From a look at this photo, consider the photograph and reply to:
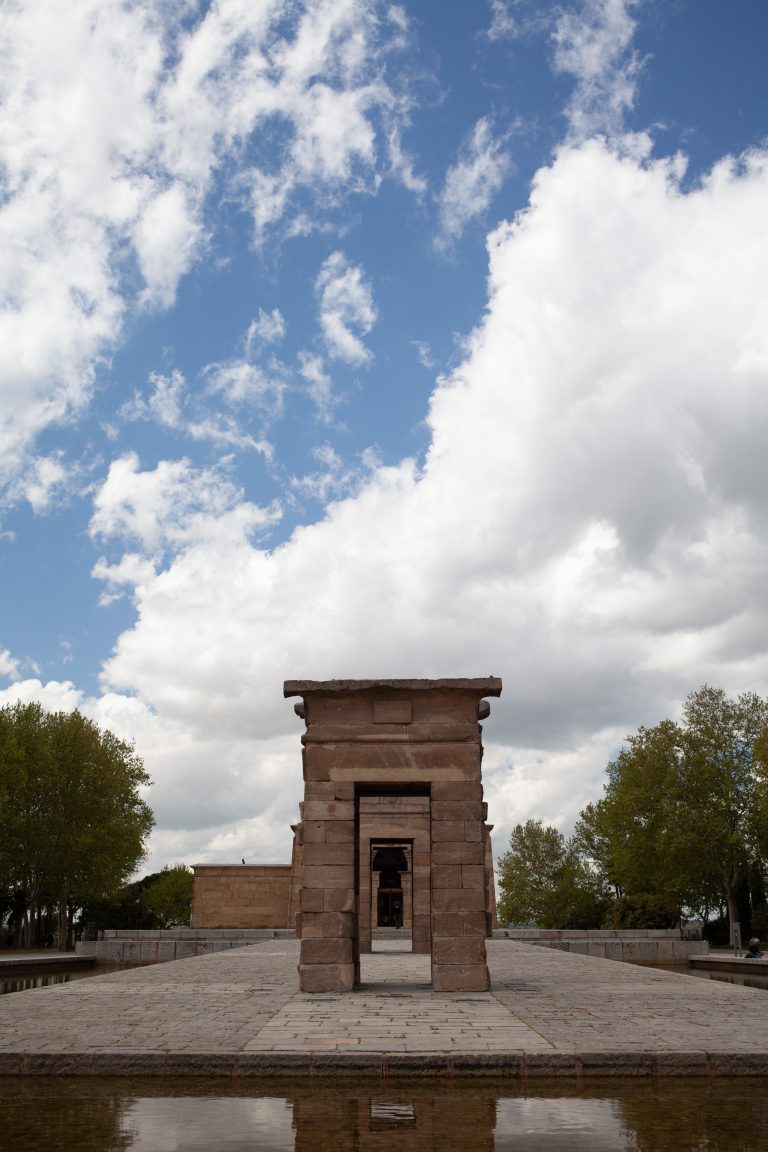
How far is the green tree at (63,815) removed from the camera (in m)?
42.2

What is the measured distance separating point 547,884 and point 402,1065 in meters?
61.6

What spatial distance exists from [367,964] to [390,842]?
22.3 feet

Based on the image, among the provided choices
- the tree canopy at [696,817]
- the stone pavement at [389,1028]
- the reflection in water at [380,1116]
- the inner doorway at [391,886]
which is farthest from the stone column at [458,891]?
the tree canopy at [696,817]

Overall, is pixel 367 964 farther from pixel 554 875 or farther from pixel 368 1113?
pixel 554 875

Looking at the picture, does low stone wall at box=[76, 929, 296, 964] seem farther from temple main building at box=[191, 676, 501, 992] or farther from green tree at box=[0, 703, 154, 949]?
temple main building at box=[191, 676, 501, 992]

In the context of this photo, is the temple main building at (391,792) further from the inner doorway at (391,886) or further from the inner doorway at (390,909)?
the inner doorway at (390,909)

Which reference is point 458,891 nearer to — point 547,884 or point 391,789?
point 391,789

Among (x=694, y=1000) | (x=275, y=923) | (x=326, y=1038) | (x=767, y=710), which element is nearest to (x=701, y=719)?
(x=767, y=710)

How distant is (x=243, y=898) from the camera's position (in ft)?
135

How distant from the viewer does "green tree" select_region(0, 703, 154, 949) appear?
1660 inches

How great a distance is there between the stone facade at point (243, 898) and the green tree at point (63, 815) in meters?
5.32

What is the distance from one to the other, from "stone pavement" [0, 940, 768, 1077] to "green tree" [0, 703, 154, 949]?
27692mm

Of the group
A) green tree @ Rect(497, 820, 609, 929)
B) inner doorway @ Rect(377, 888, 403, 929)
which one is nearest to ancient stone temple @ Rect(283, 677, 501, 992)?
inner doorway @ Rect(377, 888, 403, 929)

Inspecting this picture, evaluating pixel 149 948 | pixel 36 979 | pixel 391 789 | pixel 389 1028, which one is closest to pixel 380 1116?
pixel 389 1028
